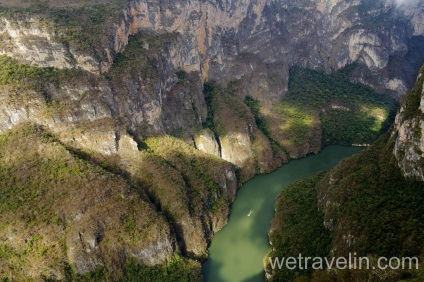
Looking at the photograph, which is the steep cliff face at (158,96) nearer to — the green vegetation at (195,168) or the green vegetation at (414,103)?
the green vegetation at (195,168)

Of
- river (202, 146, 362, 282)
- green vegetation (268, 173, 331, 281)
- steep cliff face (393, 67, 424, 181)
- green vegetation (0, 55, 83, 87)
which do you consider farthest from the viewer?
green vegetation (0, 55, 83, 87)

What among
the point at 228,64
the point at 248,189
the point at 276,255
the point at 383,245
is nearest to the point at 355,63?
the point at 228,64

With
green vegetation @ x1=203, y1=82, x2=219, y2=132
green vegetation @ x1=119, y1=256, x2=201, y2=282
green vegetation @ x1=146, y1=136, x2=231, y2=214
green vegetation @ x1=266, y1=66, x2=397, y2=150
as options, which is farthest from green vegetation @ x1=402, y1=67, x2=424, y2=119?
green vegetation @ x1=203, y1=82, x2=219, y2=132

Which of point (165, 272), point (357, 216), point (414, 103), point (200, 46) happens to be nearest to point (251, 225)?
point (165, 272)

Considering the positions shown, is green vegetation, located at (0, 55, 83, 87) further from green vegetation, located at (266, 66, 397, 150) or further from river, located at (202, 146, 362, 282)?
green vegetation, located at (266, 66, 397, 150)

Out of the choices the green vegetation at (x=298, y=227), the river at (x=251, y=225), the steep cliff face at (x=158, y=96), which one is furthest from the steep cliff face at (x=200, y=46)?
the green vegetation at (x=298, y=227)
